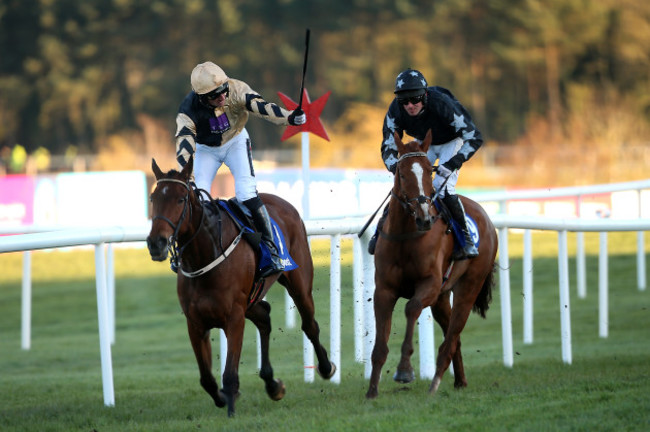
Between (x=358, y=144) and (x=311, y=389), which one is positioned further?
(x=358, y=144)

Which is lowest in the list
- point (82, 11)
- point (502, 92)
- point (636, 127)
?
point (636, 127)

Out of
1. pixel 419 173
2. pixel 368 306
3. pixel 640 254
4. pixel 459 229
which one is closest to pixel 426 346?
pixel 368 306

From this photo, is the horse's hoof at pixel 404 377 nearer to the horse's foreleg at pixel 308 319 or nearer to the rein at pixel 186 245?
the horse's foreleg at pixel 308 319

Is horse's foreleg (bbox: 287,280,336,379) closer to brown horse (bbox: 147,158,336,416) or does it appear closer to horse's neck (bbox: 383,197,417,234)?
brown horse (bbox: 147,158,336,416)

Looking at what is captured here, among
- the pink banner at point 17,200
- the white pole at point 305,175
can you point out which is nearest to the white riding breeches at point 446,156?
the white pole at point 305,175

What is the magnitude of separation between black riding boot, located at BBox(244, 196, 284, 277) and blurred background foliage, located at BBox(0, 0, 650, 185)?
33.4 m

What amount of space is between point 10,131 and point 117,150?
9547mm

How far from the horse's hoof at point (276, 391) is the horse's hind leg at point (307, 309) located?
61 cm

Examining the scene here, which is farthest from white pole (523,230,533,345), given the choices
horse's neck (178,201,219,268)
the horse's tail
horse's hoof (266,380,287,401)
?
horse's neck (178,201,219,268)

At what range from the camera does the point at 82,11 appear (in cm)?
4766

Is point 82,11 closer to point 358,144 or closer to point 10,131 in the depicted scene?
point 10,131

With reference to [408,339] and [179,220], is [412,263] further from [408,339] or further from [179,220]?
→ [179,220]

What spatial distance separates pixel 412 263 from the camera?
620 centimetres

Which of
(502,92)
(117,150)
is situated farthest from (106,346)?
(502,92)
